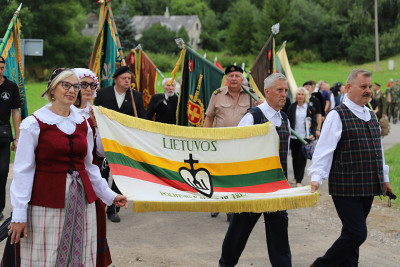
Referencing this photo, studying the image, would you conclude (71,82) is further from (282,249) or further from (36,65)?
(36,65)

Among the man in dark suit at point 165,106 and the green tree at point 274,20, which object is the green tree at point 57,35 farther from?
the man in dark suit at point 165,106

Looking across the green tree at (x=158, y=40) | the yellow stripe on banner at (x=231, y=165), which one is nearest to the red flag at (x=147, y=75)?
the yellow stripe on banner at (x=231, y=165)

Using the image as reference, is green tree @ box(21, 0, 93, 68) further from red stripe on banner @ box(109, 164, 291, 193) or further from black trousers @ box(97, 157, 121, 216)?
red stripe on banner @ box(109, 164, 291, 193)

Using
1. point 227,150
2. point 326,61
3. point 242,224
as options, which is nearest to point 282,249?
point 242,224

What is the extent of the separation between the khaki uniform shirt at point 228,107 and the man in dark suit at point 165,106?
194 centimetres

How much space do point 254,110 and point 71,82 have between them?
6.19 ft

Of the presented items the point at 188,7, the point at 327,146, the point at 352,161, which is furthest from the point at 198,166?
the point at 188,7

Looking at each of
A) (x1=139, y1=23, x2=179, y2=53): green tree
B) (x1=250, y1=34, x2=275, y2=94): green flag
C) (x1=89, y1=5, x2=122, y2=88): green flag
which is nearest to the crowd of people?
(x1=89, y1=5, x2=122, y2=88): green flag

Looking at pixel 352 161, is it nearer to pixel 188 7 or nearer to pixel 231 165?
pixel 231 165

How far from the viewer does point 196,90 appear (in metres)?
8.52

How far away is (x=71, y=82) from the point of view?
3582mm

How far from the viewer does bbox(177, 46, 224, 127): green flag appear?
850 centimetres

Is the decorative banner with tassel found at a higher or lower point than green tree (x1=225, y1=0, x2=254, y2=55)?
lower

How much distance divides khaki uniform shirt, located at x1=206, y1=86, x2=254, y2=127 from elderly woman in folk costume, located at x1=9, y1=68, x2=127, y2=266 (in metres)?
3.27
